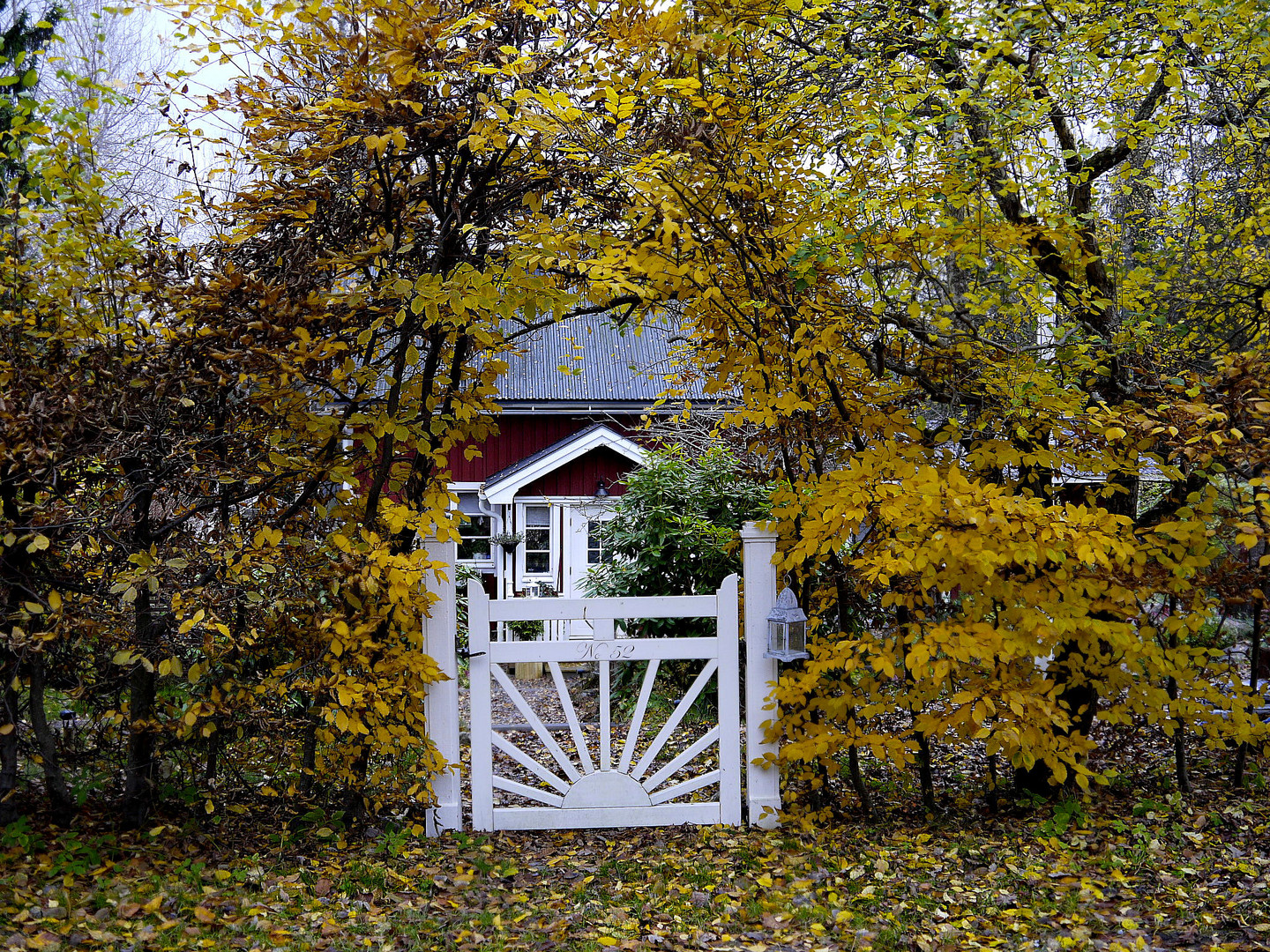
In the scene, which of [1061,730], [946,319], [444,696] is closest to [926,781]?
[1061,730]

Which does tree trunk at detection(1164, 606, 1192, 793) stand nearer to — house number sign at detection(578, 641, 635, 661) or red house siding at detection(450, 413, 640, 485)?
house number sign at detection(578, 641, 635, 661)

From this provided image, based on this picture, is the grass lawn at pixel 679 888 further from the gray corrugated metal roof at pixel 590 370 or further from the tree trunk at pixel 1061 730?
the gray corrugated metal roof at pixel 590 370

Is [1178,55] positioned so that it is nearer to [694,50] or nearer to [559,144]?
[694,50]

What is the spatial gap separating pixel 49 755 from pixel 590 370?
11763mm

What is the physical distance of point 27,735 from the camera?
13.2 feet

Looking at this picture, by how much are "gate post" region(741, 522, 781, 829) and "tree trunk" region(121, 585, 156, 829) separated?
2598 millimetres

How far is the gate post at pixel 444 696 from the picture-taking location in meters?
4.30

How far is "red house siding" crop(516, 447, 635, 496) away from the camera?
12930 millimetres

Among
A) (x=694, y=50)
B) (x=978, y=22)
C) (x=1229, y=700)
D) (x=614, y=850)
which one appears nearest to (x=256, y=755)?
(x=614, y=850)

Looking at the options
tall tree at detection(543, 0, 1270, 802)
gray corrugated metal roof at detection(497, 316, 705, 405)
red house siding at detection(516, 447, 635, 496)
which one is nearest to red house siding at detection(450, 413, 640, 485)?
gray corrugated metal roof at detection(497, 316, 705, 405)

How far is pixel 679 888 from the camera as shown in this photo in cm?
380

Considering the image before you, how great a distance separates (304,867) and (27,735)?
1.32m

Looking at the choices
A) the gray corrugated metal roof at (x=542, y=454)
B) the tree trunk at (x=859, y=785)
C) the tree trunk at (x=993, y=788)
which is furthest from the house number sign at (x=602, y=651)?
the gray corrugated metal roof at (x=542, y=454)

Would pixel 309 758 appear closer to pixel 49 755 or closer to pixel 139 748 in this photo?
pixel 139 748
